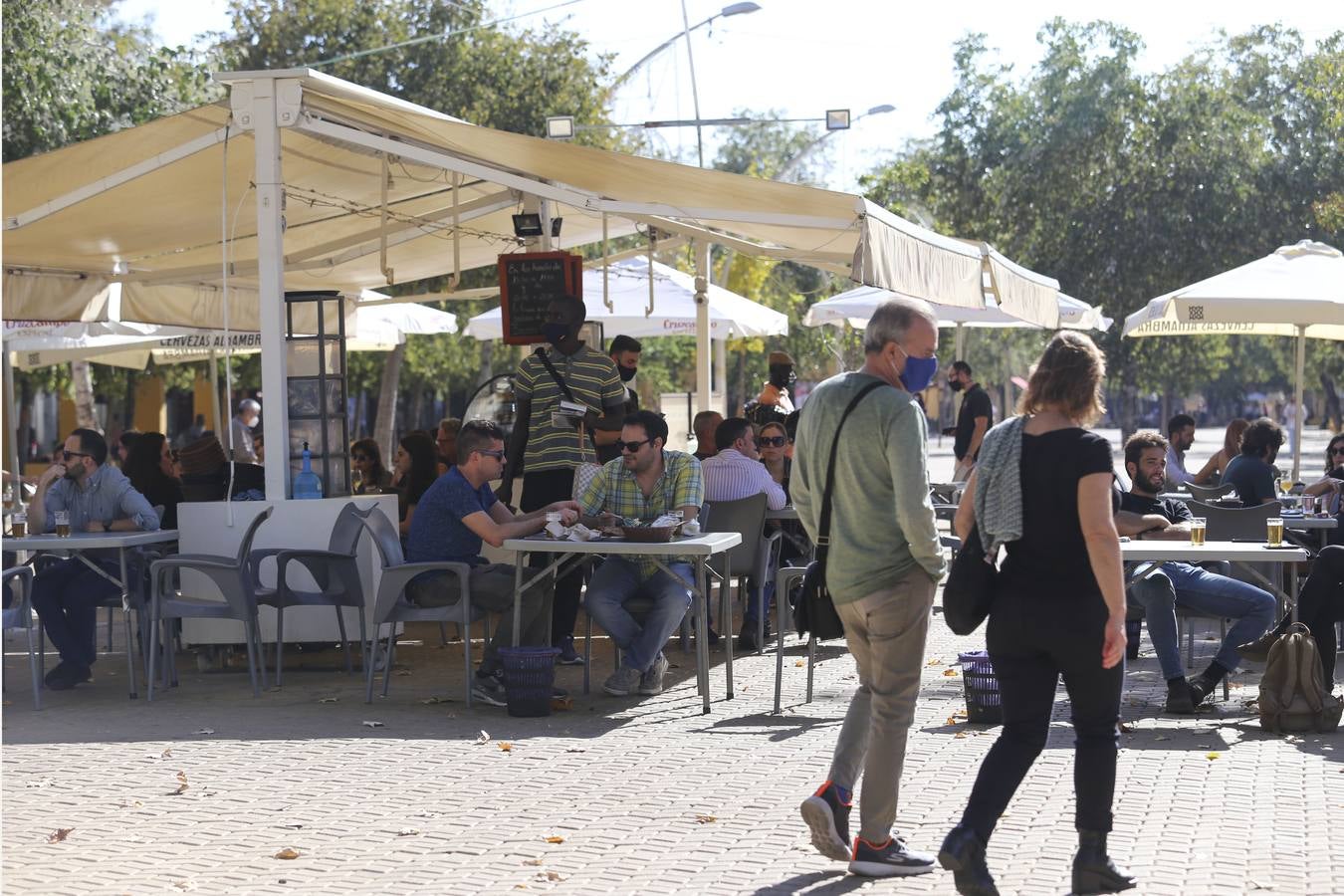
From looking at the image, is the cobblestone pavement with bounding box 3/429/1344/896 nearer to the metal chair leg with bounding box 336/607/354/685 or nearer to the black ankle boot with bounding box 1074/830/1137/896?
the black ankle boot with bounding box 1074/830/1137/896

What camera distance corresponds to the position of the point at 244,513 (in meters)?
9.02

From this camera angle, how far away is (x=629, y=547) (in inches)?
304

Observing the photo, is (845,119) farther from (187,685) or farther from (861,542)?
(861,542)

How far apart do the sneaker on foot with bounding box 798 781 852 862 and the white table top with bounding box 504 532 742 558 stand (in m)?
2.70

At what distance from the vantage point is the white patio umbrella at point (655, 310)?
16.0m

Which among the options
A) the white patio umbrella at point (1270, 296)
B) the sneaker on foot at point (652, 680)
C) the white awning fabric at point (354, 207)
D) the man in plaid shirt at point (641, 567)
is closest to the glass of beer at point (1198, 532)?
the white awning fabric at point (354, 207)

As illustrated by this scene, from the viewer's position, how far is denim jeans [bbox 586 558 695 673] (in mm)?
8258

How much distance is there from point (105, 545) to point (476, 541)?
1.85 metres

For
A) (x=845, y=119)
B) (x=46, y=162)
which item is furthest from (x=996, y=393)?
(x=46, y=162)

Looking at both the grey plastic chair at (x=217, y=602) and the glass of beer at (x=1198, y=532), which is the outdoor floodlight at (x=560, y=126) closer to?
the grey plastic chair at (x=217, y=602)

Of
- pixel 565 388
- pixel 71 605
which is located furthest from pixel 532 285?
pixel 71 605

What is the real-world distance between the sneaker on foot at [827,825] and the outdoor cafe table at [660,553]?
2.61 m

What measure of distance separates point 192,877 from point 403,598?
3328 mm

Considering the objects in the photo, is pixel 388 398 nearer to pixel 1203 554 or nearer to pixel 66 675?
pixel 66 675
